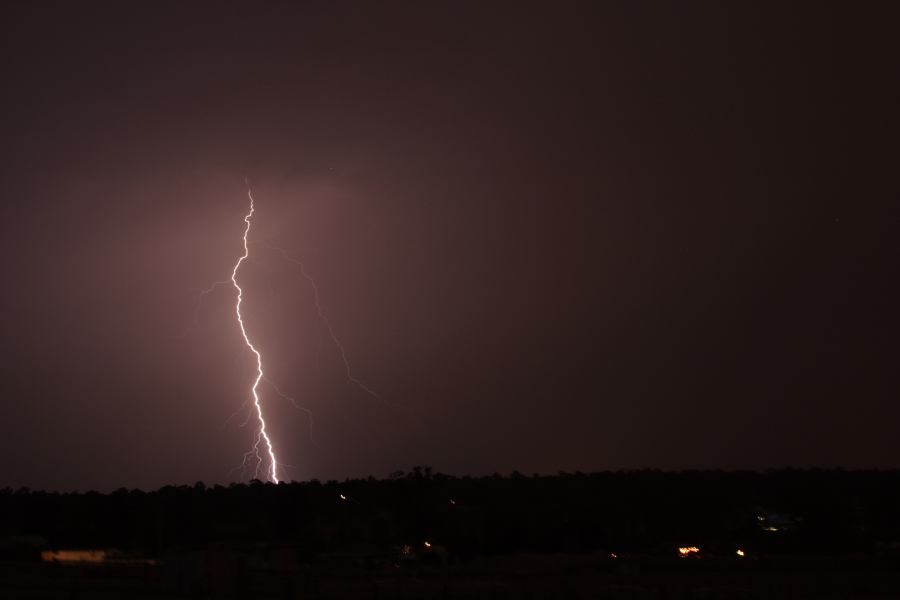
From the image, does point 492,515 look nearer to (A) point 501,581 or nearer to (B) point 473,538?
(B) point 473,538

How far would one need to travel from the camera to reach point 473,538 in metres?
47.7

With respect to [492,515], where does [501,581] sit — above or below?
below

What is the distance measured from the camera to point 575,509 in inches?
2291

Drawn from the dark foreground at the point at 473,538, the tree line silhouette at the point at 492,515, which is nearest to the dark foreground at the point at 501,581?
the dark foreground at the point at 473,538

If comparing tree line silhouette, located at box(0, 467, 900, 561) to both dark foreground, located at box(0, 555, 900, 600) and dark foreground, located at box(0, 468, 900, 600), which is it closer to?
dark foreground, located at box(0, 468, 900, 600)

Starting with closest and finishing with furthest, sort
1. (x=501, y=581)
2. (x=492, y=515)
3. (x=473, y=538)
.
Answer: (x=501, y=581) < (x=473, y=538) < (x=492, y=515)

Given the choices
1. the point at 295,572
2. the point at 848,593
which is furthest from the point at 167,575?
the point at 848,593

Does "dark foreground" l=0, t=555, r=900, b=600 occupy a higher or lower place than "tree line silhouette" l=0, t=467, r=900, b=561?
lower

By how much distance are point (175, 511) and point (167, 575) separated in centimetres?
3763

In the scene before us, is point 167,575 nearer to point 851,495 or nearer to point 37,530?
point 37,530

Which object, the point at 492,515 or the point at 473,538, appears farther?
the point at 492,515

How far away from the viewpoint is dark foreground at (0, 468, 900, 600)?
27.3 meters

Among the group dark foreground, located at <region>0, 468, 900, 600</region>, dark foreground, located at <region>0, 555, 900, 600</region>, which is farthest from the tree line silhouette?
dark foreground, located at <region>0, 555, 900, 600</region>

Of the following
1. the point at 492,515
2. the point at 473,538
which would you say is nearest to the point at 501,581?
the point at 473,538
